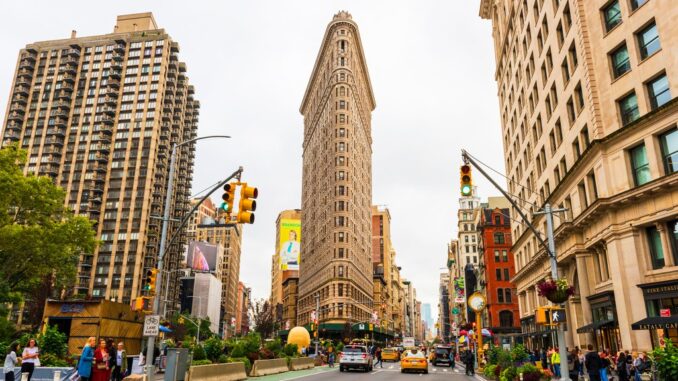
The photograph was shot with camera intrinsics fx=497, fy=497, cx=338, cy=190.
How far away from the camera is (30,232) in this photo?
37.6 meters

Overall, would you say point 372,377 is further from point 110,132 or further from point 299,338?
point 110,132

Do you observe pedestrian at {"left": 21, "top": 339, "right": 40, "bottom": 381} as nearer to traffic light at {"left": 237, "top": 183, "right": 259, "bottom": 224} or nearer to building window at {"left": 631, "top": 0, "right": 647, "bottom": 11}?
traffic light at {"left": 237, "top": 183, "right": 259, "bottom": 224}

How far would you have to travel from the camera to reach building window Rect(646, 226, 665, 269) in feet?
81.8

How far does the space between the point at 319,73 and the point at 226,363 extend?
112m

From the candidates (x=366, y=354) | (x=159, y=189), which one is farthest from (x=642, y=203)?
(x=159, y=189)

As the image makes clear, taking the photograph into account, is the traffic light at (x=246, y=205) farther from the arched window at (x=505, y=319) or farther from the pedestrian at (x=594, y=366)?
the arched window at (x=505, y=319)

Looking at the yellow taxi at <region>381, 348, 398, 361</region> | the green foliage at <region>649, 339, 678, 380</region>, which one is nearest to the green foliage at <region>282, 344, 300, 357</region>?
the yellow taxi at <region>381, 348, 398, 361</region>

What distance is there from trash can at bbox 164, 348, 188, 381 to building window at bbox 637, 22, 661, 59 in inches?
1075

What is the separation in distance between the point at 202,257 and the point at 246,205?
340 ft

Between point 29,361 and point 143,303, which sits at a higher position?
point 143,303

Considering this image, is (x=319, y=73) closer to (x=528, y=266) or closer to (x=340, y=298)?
(x=340, y=298)

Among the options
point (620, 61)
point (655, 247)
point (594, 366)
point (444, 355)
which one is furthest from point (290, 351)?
point (620, 61)

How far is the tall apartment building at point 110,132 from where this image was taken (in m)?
110

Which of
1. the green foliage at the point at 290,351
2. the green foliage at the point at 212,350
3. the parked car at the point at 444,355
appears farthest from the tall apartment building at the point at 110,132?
the green foliage at the point at 212,350
